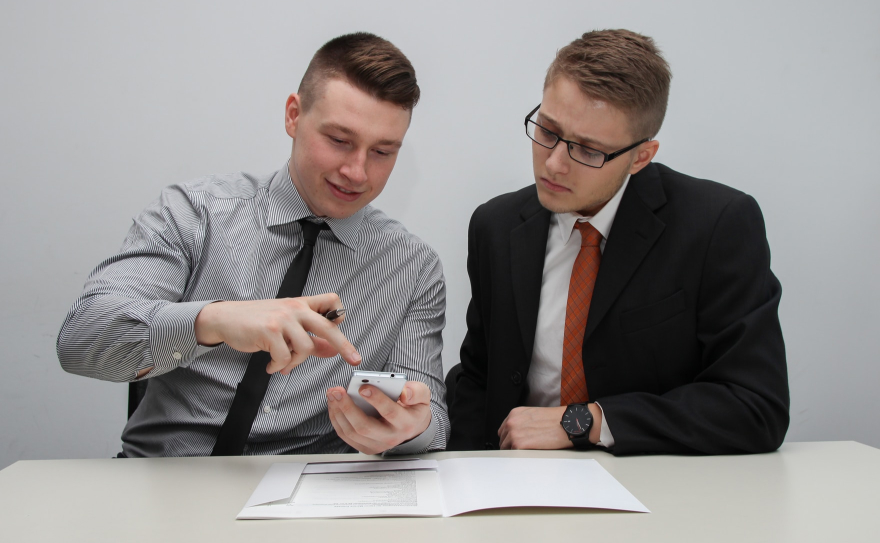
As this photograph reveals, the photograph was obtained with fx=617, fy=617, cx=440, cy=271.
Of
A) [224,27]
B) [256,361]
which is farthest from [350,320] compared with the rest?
[224,27]

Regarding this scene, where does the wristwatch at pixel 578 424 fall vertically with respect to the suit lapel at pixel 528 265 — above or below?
below

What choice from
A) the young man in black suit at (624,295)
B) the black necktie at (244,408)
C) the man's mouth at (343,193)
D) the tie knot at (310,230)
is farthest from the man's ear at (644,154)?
the black necktie at (244,408)

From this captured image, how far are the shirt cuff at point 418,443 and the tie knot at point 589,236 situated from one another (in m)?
0.61

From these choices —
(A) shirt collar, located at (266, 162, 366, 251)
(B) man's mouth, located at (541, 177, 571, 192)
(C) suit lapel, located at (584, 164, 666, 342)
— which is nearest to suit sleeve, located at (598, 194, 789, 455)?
(C) suit lapel, located at (584, 164, 666, 342)

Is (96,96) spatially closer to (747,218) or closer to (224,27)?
(224,27)

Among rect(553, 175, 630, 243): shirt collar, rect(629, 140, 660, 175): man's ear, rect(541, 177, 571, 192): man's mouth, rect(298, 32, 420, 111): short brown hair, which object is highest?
rect(298, 32, 420, 111): short brown hair

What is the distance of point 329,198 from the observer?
1.45 meters

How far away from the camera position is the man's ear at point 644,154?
150 centimetres

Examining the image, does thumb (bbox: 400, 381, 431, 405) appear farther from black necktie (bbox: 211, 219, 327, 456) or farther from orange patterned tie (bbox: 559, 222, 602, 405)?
orange patterned tie (bbox: 559, 222, 602, 405)

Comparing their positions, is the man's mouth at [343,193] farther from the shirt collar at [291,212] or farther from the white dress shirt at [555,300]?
the white dress shirt at [555,300]

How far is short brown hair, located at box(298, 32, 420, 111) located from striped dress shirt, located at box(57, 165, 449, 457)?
0.82ft

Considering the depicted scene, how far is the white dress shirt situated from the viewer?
1.55 metres

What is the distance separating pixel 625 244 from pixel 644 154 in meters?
0.23

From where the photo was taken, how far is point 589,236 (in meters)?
1.54
